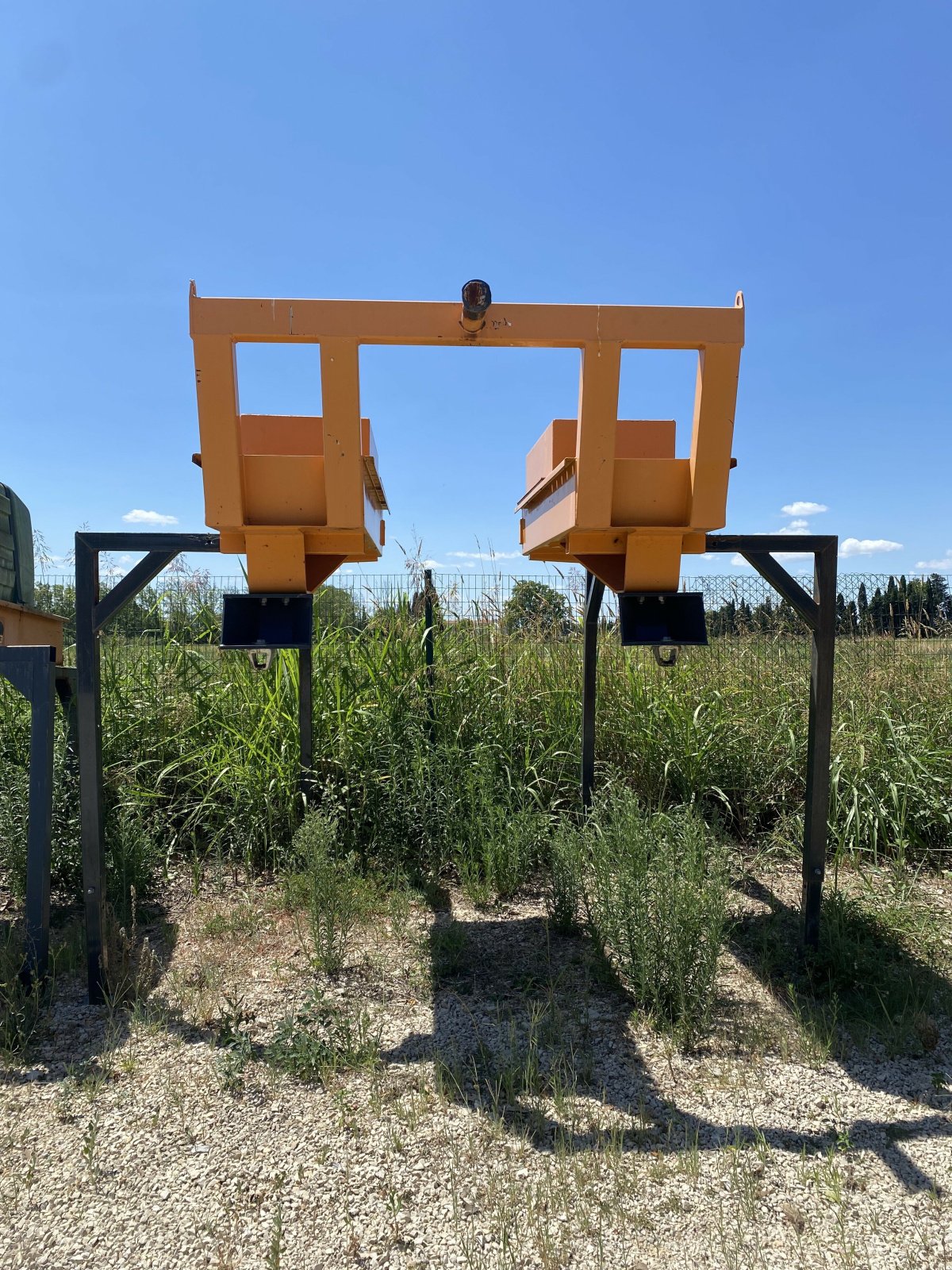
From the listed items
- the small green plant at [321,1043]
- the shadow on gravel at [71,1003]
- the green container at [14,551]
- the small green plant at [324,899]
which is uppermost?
the green container at [14,551]

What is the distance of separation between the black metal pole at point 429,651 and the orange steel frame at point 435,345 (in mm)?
2108

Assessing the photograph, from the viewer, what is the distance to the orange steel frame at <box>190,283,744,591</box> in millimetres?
2615

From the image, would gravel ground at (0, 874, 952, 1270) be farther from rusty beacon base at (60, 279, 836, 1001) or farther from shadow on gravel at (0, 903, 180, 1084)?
rusty beacon base at (60, 279, 836, 1001)

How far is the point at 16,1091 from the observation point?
2477 mm

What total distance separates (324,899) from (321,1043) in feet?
2.24

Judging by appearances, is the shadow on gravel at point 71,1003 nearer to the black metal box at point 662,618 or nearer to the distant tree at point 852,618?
the black metal box at point 662,618

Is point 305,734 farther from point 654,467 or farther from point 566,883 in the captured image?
point 654,467

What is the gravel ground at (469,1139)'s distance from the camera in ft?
6.10

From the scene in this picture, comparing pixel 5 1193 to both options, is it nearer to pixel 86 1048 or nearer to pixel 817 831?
pixel 86 1048

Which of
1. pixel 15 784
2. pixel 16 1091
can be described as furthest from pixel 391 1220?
pixel 15 784

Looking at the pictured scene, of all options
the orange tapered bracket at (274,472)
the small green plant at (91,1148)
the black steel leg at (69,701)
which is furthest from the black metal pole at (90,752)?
the small green plant at (91,1148)

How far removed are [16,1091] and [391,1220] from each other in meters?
1.42

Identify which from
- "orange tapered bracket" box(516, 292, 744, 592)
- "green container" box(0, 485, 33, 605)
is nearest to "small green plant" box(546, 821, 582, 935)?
"orange tapered bracket" box(516, 292, 744, 592)

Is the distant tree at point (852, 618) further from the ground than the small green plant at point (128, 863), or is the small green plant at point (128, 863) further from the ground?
the distant tree at point (852, 618)
